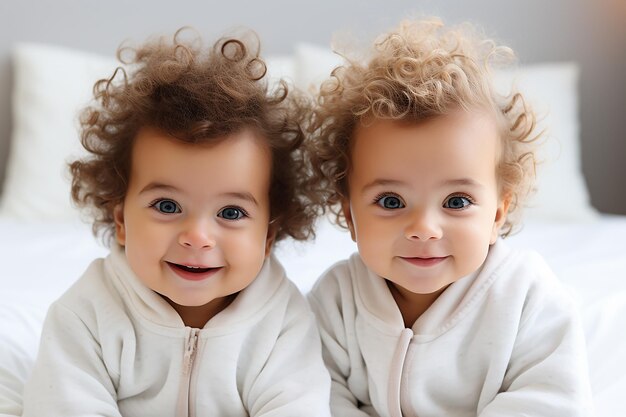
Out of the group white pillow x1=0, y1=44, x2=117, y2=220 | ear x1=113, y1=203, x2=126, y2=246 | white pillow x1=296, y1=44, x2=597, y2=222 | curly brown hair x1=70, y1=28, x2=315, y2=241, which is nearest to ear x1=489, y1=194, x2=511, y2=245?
curly brown hair x1=70, y1=28, x2=315, y2=241

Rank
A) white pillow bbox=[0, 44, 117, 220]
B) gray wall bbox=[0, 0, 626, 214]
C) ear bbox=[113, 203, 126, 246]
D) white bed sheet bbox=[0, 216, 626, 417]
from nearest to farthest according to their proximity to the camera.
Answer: ear bbox=[113, 203, 126, 246] < white bed sheet bbox=[0, 216, 626, 417] < white pillow bbox=[0, 44, 117, 220] < gray wall bbox=[0, 0, 626, 214]

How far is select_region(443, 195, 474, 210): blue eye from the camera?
107 cm

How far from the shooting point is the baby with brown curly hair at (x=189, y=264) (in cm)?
105

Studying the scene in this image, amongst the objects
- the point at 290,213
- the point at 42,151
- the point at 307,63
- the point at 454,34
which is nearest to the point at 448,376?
the point at 290,213

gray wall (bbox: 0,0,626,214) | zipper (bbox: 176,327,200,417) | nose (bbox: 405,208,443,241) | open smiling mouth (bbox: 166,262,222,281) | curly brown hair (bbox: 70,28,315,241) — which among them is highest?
gray wall (bbox: 0,0,626,214)

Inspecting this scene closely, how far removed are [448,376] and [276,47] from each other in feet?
5.98

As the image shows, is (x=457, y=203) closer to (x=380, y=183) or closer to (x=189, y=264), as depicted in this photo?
(x=380, y=183)

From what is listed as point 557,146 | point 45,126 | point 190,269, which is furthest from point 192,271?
point 557,146

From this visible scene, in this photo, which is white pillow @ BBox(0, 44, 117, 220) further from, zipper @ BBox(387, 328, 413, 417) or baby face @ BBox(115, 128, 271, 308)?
zipper @ BBox(387, 328, 413, 417)

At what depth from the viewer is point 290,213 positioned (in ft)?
3.95

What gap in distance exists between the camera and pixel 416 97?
3.43 feet

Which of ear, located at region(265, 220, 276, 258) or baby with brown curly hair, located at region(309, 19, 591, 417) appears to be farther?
ear, located at region(265, 220, 276, 258)

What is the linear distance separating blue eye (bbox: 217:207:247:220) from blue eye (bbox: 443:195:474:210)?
0.93 feet

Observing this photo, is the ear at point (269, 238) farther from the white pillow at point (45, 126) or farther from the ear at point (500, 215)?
the white pillow at point (45, 126)
